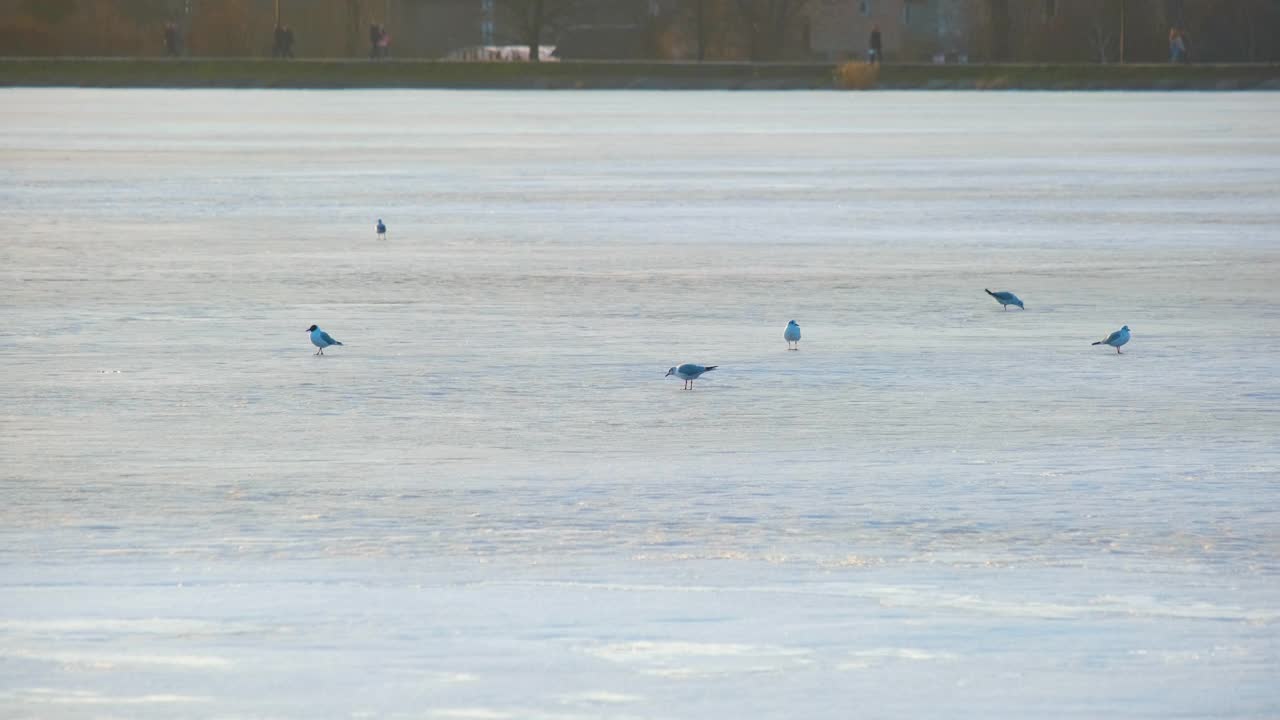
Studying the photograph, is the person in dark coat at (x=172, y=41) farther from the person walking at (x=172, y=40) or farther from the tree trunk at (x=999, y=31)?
the tree trunk at (x=999, y=31)

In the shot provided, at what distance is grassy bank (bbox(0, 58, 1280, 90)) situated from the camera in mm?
63594

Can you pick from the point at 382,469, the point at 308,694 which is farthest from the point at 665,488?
the point at 308,694

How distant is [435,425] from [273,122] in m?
33.0

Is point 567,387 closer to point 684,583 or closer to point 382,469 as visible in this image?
point 382,469

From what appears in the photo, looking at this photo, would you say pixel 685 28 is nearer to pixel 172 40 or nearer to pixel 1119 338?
pixel 172 40

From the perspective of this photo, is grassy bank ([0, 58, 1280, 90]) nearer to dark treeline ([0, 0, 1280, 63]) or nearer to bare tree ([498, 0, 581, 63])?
bare tree ([498, 0, 581, 63])

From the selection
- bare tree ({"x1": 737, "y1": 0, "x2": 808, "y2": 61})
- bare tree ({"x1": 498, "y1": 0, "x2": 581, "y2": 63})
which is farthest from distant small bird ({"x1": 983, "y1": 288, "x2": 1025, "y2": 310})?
bare tree ({"x1": 737, "y1": 0, "x2": 808, "y2": 61})

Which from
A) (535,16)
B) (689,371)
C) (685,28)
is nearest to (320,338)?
(689,371)

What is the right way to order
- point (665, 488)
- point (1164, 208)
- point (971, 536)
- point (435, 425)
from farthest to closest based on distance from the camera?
point (1164, 208) → point (435, 425) → point (665, 488) → point (971, 536)

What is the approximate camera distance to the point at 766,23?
277ft

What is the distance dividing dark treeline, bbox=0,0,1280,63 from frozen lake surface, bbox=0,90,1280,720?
2122 inches

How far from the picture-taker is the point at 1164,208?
21.0m

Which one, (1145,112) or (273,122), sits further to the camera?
(1145,112)

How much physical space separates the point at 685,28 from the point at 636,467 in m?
80.7
